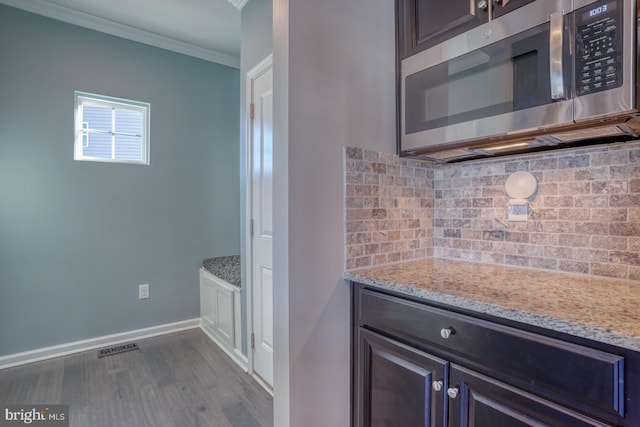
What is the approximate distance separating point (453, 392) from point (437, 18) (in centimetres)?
130

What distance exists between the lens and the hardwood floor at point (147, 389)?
177cm

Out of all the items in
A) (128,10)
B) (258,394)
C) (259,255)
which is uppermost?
(128,10)

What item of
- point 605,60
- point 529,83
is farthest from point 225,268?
point 605,60

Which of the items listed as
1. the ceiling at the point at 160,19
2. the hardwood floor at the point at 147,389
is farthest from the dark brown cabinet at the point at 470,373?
the ceiling at the point at 160,19

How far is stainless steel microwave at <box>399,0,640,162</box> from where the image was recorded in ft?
2.64

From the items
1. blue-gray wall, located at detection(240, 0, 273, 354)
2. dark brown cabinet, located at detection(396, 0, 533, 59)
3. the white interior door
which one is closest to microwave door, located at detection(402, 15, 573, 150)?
dark brown cabinet, located at detection(396, 0, 533, 59)

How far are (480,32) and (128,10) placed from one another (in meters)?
2.64

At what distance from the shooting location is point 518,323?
0.80 meters

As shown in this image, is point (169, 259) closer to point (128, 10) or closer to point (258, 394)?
point (258, 394)

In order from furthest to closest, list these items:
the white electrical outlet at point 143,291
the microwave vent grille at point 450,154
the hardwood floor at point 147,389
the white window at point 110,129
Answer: the white electrical outlet at point 143,291
the white window at point 110,129
the hardwood floor at point 147,389
the microwave vent grille at point 450,154

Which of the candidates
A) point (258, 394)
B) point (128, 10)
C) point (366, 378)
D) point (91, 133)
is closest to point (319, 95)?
point (366, 378)

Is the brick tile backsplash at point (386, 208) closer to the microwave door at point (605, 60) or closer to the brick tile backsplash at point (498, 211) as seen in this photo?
the brick tile backsplash at point (498, 211)

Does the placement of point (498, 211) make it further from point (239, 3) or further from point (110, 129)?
point (110, 129)

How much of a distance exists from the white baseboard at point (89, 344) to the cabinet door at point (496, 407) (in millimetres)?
2732
